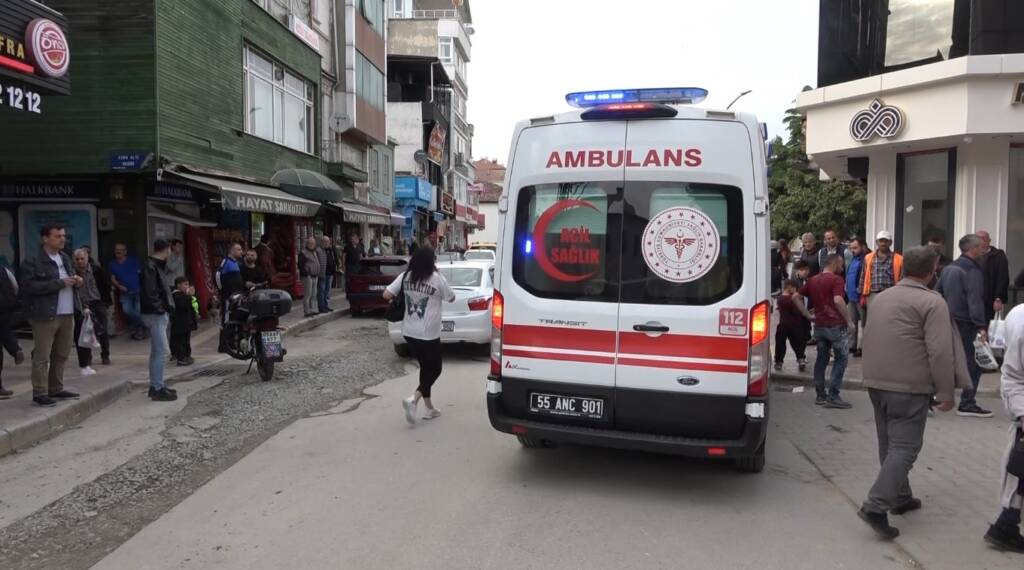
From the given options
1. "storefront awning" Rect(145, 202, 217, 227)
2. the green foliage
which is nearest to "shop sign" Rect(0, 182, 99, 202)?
"storefront awning" Rect(145, 202, 217, 227)

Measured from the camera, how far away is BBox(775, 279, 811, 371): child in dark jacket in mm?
9156

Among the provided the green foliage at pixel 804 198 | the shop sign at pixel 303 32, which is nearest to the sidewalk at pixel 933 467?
the shop sign at pixel 303 32

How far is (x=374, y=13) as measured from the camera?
1058 inches

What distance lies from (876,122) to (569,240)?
9200 millimetres

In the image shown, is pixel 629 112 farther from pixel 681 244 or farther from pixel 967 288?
pixel 967 288

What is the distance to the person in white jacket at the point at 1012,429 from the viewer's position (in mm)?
4086

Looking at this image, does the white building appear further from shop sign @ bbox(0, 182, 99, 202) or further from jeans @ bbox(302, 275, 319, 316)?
shop sign @ bbox(0, 182, 99, 202)

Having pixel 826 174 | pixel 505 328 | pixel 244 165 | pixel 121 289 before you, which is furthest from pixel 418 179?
pixel 505 328

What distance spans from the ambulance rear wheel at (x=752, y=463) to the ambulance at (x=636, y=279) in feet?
0.08

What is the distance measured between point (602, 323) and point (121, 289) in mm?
9423

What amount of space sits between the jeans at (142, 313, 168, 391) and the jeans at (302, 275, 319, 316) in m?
7.32

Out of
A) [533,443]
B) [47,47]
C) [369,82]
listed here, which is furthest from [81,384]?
[369,82]

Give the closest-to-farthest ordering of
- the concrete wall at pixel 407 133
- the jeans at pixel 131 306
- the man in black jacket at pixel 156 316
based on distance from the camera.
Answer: the man in black jacket at pixel 156 316
the jeans at pixel 131 306
the concrete wall at pixel 407 133

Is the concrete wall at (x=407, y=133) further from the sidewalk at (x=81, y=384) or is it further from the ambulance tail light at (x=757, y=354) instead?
the ambulance tail light at (x=757, y=354)
